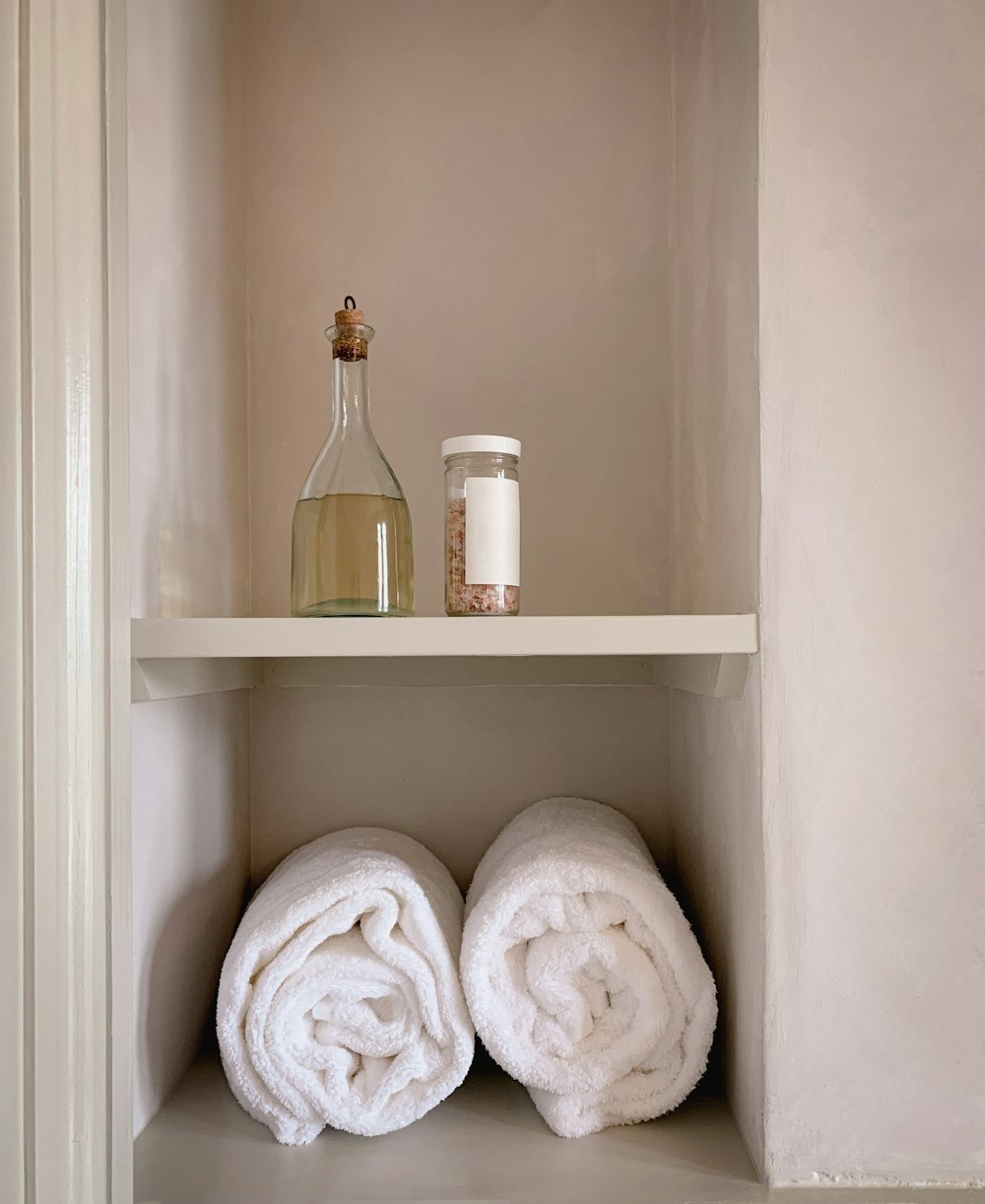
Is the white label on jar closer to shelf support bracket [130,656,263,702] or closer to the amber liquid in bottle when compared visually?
the amber liquid in bottle

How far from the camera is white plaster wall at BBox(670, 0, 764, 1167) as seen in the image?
2.25 ft

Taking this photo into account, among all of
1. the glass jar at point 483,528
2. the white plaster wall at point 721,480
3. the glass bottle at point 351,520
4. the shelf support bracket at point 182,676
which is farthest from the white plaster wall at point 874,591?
the shelf support bracket at point 182,676

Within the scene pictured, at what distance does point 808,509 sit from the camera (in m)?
0.66

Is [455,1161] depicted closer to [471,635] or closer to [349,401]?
[471,635]

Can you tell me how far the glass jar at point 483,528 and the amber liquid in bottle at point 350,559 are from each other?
0.17ft

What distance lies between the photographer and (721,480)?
78 centimetres

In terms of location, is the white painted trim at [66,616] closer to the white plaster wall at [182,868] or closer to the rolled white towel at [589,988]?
the white plaster wall at [182,868]

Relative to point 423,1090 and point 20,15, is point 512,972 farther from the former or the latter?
point 20,15

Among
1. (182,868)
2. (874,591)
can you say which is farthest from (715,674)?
(182,868)

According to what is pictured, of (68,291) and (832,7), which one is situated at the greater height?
(832,7)

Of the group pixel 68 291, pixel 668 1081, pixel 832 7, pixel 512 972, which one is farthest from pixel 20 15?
pixel 668 1081

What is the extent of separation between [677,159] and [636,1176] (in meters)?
0.88

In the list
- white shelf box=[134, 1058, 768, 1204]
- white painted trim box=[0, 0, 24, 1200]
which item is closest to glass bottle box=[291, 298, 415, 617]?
white painted trim box=[0, 0, 24, 1200]

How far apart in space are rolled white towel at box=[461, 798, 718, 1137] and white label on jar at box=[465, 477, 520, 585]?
0.73 feet
